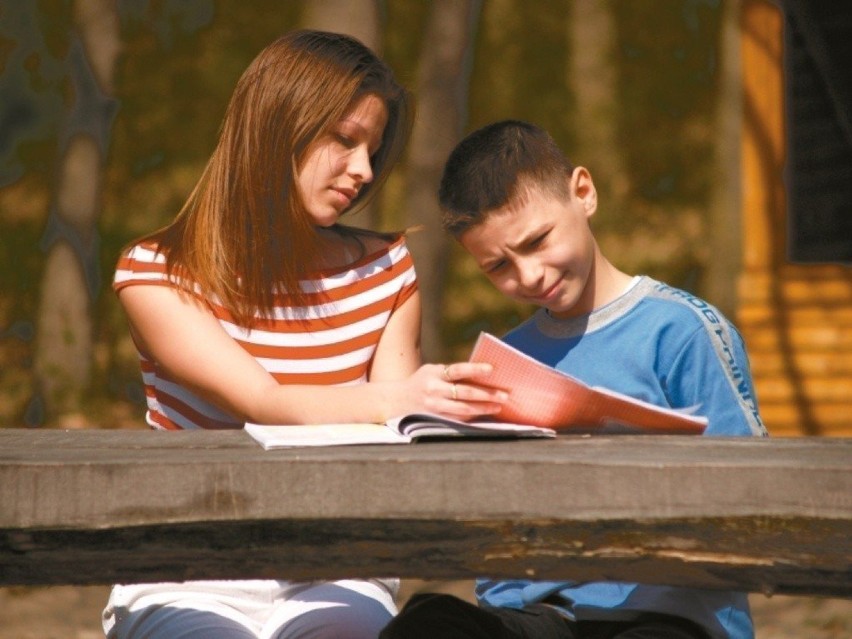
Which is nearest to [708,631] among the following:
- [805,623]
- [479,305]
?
[805,623]

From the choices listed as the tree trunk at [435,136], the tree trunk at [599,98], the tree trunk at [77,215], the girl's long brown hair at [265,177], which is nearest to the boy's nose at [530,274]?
the girl's long brown hair at [265,177]

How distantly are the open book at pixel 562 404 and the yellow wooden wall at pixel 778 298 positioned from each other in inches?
185

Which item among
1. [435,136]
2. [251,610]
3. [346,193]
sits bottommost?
[251,610]

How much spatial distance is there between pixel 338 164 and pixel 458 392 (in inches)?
29.1

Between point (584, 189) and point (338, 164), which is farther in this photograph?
point (584, 189)

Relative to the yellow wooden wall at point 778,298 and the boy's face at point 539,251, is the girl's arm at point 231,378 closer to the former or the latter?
A: the boy's face at point 539,251

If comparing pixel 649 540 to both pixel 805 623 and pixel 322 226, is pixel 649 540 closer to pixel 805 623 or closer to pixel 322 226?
pixel 322 226

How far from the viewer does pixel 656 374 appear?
2.64 meters

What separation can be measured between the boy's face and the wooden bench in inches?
30.3

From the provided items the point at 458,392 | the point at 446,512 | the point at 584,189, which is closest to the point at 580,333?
the point at 584,189

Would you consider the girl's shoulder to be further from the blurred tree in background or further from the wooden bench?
the blurred tree in background

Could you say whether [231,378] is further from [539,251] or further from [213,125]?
[213,125]

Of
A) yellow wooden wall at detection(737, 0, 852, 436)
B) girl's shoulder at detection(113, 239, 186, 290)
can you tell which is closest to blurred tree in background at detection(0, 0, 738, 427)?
yellow wooden wall at detection(737, 0, 852, 436)

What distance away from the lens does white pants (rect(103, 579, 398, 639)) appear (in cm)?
237
